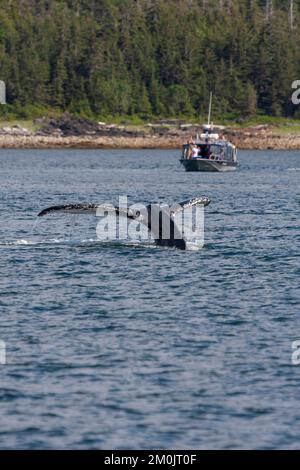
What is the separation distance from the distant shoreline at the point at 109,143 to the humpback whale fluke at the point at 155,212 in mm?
153684

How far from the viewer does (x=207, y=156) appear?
397ft

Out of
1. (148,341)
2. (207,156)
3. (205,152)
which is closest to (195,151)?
(207,156)

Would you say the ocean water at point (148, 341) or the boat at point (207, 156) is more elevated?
the boat at point (207, 156)

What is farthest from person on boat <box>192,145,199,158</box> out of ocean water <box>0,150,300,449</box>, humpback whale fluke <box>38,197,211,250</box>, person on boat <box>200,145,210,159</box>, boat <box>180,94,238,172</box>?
humpback whale fluke <box>38,197,211,250</box>

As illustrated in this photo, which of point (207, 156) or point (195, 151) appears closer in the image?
point (195, 151)

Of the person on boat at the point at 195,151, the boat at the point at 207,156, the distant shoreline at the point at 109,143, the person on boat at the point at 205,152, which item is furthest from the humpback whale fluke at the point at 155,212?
the distant shoreline at the point at 109,143

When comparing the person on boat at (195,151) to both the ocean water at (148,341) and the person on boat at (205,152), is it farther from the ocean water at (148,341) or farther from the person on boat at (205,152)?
the ocean water at (148,341)

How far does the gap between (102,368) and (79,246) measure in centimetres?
1951

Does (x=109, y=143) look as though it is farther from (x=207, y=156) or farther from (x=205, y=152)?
(x=207, y=156)

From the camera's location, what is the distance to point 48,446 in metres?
18.6

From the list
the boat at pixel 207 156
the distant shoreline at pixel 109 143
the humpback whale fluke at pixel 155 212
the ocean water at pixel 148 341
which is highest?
the distant shoreline at pixel 109 143

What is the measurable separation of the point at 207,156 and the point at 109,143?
74.9 meters

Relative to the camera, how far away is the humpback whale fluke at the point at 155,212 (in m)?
35.0
